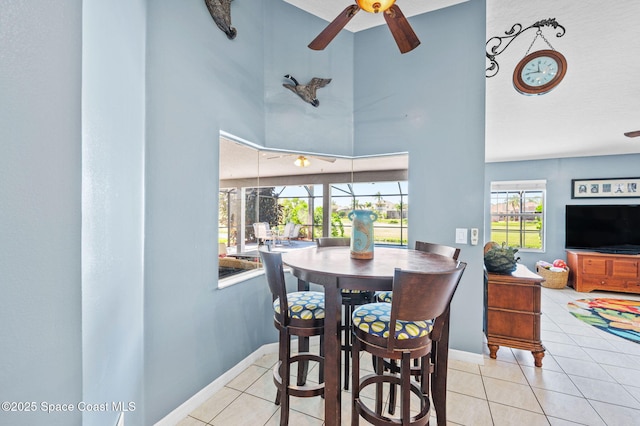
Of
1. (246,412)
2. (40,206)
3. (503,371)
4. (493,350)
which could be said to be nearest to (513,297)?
(493,350)

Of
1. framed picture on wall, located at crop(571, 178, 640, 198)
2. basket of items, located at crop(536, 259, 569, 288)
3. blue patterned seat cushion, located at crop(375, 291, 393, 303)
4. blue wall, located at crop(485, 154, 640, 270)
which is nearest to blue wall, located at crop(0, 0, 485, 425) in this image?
blue patterned seat cushion, located at crop(375, 291, 393, 303)

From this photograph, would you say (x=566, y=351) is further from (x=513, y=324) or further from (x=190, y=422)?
(x=190, y=422)

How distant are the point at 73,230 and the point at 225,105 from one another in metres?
1.57

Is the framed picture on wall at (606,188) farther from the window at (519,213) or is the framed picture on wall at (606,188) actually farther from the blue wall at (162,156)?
the blue wall at (162,156)

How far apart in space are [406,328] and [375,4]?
174cm

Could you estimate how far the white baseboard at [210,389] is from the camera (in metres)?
1.70

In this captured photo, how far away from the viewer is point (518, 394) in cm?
203

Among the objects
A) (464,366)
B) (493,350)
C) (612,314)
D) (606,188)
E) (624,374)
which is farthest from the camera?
(606,188)

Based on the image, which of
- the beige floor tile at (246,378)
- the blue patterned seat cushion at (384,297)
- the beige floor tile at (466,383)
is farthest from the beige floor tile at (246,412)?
the beige floor tile at (466,383)

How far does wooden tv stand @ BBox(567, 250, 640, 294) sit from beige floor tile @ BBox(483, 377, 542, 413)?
4459 mm

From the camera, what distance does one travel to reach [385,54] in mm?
2848

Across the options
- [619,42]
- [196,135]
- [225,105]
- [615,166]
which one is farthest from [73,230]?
[615,166]

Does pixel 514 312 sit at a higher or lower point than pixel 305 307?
lower

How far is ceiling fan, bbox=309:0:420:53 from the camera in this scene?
150 centimetres
